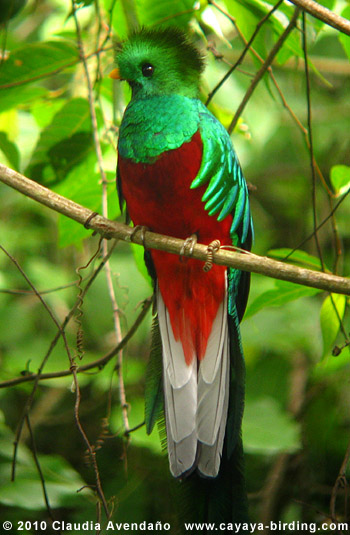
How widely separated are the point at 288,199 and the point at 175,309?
7.35 feet

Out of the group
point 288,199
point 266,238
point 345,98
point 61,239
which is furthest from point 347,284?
point 345,98

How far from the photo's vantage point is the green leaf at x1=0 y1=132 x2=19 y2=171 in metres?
2.20

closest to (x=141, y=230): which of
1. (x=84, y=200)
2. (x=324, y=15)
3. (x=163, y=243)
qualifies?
(x=163, y=243)

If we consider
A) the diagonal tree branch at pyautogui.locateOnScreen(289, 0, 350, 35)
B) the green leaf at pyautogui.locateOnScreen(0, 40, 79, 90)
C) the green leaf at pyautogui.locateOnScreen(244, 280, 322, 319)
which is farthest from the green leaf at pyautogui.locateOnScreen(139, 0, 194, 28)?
the green leaf at pyautogui.locateOnScreen(244, 280, 322, 319)

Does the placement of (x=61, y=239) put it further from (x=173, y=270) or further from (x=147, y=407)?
(x=147, y=407)

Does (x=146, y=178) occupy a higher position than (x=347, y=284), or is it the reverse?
(x=146, y=178)

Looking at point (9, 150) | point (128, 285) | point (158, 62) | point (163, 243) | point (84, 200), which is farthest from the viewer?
point (128, 285)

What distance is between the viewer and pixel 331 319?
189 cm

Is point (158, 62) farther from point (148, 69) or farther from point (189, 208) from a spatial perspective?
point (189, 208)

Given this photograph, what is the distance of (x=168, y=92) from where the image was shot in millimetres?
2092

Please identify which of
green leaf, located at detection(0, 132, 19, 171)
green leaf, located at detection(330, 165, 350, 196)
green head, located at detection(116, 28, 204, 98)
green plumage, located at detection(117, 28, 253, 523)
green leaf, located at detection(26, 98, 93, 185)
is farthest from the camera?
green leaf, located at detection(26, 98, 93, 185)

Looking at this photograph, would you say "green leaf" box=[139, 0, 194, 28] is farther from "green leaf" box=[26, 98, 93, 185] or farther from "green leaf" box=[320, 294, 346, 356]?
"green leaf" box=[320, 294, 346, 356]

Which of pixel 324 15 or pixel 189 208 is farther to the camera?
pixel 189 208

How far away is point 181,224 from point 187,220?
3 centimetres
